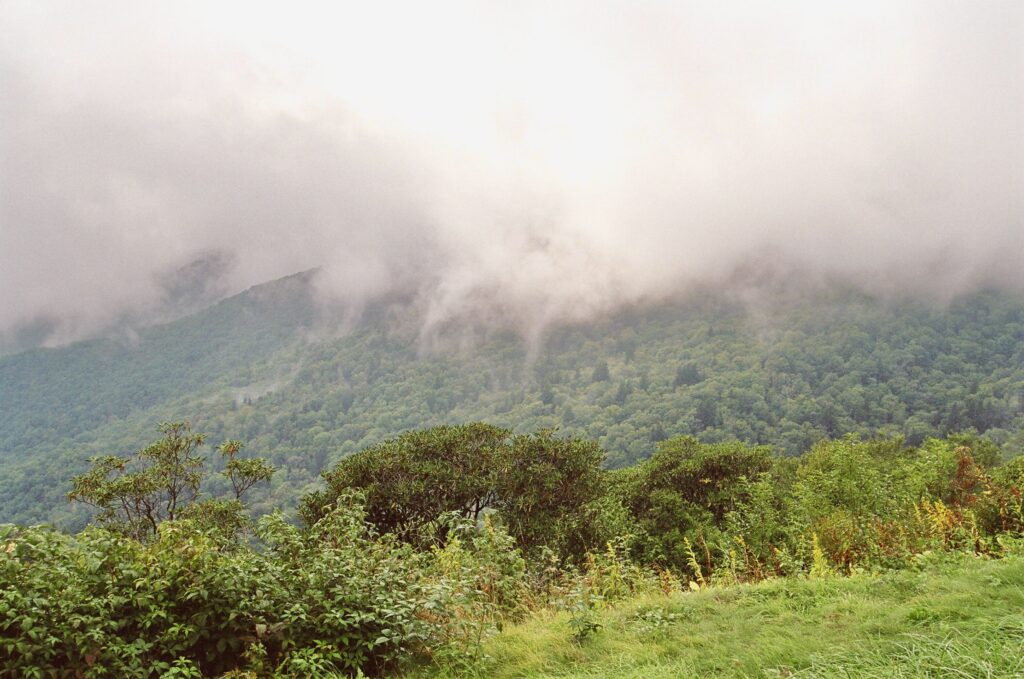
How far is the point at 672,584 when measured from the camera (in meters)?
8.20

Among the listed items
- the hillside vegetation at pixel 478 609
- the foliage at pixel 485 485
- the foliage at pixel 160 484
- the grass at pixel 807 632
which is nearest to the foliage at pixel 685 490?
the foliage at pixel 485 485

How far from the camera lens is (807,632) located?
4.66 meters

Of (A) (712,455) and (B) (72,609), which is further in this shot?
(A) (712,455)

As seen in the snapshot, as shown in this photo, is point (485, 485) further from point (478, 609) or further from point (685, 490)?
point (478, 609)

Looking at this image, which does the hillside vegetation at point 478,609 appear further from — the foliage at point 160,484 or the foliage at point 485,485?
the foliage at point 160,484

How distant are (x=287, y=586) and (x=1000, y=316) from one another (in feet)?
860

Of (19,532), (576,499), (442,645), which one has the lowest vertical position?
(576,499)

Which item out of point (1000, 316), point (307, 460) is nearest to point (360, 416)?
point (307, 460)

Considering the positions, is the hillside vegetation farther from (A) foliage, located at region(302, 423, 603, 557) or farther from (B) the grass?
(A) foliage, located at region(302, 423, 603, 557)

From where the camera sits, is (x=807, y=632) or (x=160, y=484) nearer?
(x=807, y=632)

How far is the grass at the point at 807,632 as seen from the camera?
3.64 metres

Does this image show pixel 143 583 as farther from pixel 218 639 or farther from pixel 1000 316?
pixel 1000 316

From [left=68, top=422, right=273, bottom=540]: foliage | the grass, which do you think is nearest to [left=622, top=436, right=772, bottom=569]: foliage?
the grass

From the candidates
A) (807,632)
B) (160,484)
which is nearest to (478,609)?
(807,632)
